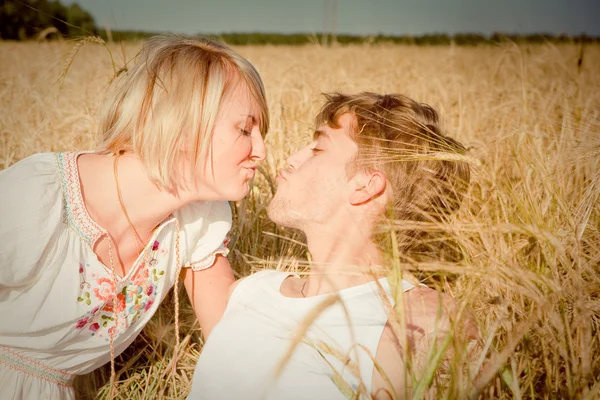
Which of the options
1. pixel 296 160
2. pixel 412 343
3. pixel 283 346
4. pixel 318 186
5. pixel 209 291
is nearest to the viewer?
pixel 412 343

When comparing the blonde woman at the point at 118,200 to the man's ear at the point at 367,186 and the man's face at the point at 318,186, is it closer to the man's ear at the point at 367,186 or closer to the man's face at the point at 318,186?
the man's face at the point at 318,186

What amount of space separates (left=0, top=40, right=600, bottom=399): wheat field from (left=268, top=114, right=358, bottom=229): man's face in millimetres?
212

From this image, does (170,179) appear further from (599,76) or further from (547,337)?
(599,76)

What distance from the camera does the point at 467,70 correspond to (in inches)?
261

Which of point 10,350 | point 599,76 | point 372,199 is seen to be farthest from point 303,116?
point 599,76

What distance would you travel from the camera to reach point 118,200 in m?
1.61

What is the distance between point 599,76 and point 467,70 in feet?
5.83

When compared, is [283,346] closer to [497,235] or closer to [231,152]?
[231,152]

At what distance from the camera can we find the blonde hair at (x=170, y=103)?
5.09 ft

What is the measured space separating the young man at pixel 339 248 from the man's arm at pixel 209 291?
0.50ft

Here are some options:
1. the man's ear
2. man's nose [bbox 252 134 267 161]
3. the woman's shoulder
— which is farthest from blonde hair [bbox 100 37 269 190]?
the man's ear

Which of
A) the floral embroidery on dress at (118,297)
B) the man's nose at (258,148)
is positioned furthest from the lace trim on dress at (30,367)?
the man's nose at (258,148)

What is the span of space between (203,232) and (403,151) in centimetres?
89

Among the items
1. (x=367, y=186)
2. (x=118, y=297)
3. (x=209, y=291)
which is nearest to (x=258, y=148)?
(x=367, y=186)
